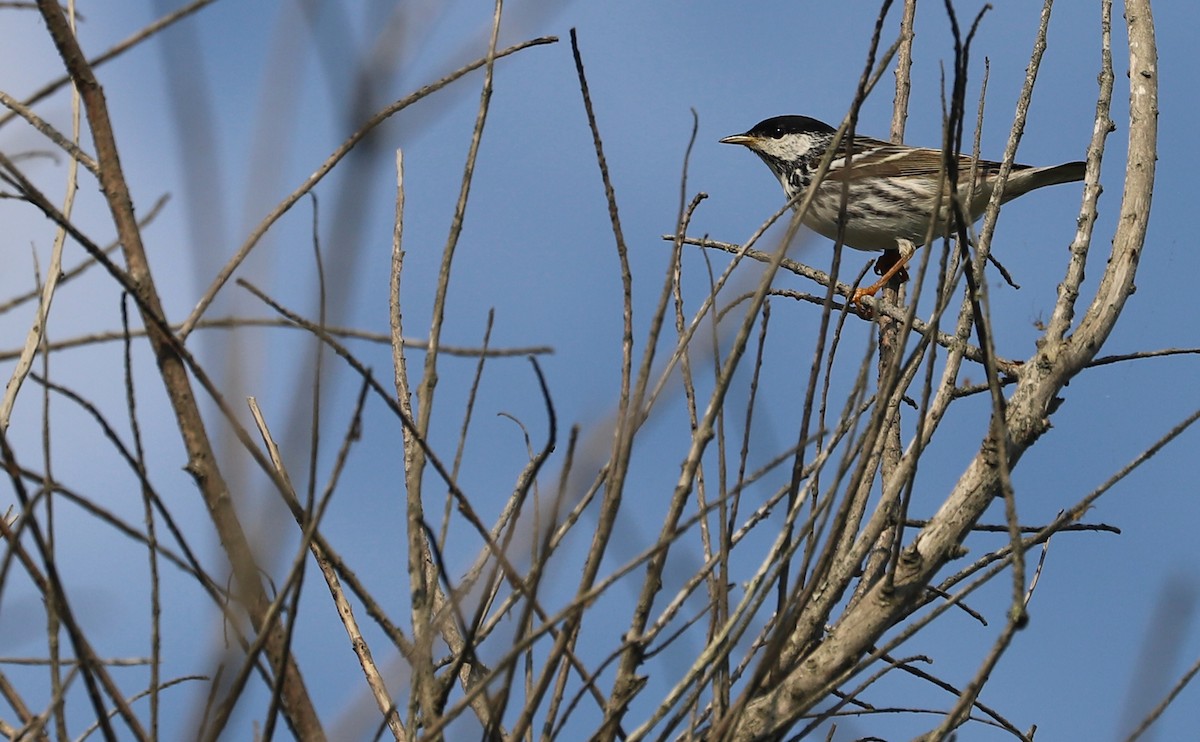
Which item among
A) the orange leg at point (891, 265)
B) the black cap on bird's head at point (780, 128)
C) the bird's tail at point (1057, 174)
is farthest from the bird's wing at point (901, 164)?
the black cap on bird's head at point (780, 128)

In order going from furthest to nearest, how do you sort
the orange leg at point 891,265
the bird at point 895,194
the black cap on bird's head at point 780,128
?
1. the black cap on bird's head at point 780,128
2. the bird at point 895,194
3. the orange leg at point 891,265

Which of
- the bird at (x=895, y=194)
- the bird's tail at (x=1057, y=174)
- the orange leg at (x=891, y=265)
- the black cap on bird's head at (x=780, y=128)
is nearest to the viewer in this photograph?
the orange leg at (x=891, y=265)

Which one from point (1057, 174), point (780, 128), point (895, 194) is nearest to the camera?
point (1057, 174)

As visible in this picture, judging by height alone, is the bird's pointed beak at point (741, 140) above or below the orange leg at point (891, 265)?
above

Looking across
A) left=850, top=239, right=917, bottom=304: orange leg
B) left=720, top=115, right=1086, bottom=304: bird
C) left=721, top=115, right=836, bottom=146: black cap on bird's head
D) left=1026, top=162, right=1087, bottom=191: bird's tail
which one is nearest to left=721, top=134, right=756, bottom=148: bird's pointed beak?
left=721, top=115, right=836, bottom=146: black cap on bird's head

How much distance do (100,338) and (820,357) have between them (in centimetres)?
146

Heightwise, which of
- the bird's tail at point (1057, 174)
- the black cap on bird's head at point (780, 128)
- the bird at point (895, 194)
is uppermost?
the black cap on bird's head at point (780, 128)

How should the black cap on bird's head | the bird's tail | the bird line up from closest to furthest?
1. the bird's tail
2. the bird
3. the black cap on bird's head

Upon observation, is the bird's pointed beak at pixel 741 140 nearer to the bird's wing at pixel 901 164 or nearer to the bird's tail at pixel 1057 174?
the bird's wing at pixel 901 164

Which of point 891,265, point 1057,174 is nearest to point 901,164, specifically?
point 891,265

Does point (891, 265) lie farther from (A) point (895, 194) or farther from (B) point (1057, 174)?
(B) point (1057, 174)

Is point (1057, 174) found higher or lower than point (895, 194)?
lower

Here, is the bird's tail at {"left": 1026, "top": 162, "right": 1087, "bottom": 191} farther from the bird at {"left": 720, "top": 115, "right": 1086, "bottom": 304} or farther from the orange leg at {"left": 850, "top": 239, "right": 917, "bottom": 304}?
the orange leg at {"left": 850, "top": 239, "right": 917, "bottom": 304}

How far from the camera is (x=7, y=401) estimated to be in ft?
9.04
